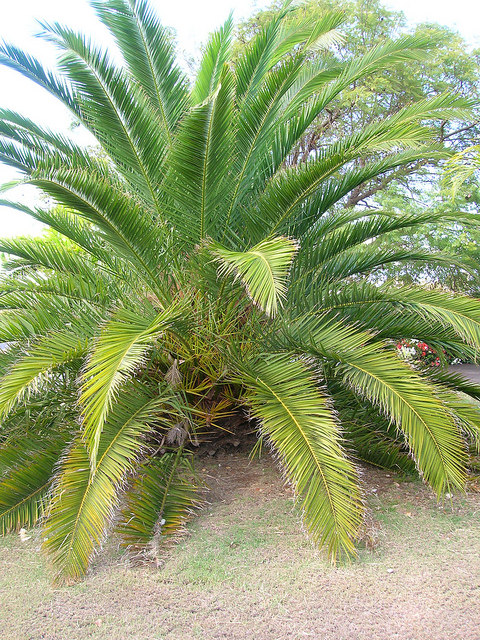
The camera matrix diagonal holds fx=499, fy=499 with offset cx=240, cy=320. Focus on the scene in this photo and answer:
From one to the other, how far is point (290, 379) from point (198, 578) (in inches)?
55.3

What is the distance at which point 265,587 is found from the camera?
9.41 feet

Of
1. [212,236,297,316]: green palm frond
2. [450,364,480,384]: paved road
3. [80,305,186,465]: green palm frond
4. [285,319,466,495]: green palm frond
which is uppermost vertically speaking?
[212,236,297,316]: green palm frond

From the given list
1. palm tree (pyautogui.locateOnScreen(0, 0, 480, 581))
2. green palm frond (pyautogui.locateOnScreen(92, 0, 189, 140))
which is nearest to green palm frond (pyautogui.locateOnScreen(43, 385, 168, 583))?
palm tree (pyautogui.locateOnScreen(0, 0, 480, 581))

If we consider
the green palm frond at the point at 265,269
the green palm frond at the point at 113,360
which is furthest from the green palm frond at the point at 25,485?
the green palm frond at the point at 265,269

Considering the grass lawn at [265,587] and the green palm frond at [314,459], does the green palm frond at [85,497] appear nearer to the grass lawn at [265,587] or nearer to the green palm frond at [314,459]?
the grass lawn at [265,587]

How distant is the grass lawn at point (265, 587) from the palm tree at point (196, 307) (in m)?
0.21

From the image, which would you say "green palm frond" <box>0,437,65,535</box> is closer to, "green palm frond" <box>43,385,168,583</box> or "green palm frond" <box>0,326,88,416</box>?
"green palm frond" <box>43,385,168,583</box>

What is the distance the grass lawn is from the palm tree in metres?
0.21

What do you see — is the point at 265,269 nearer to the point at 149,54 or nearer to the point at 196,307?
the point at 196,307

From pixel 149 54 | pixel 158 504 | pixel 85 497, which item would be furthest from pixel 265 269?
pixel 149 54

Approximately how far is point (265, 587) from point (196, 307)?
209 cm

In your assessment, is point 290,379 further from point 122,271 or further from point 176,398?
point 122,271

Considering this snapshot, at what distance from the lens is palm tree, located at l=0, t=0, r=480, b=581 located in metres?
3.11

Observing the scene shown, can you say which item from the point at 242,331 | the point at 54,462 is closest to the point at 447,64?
the point at 242,331
